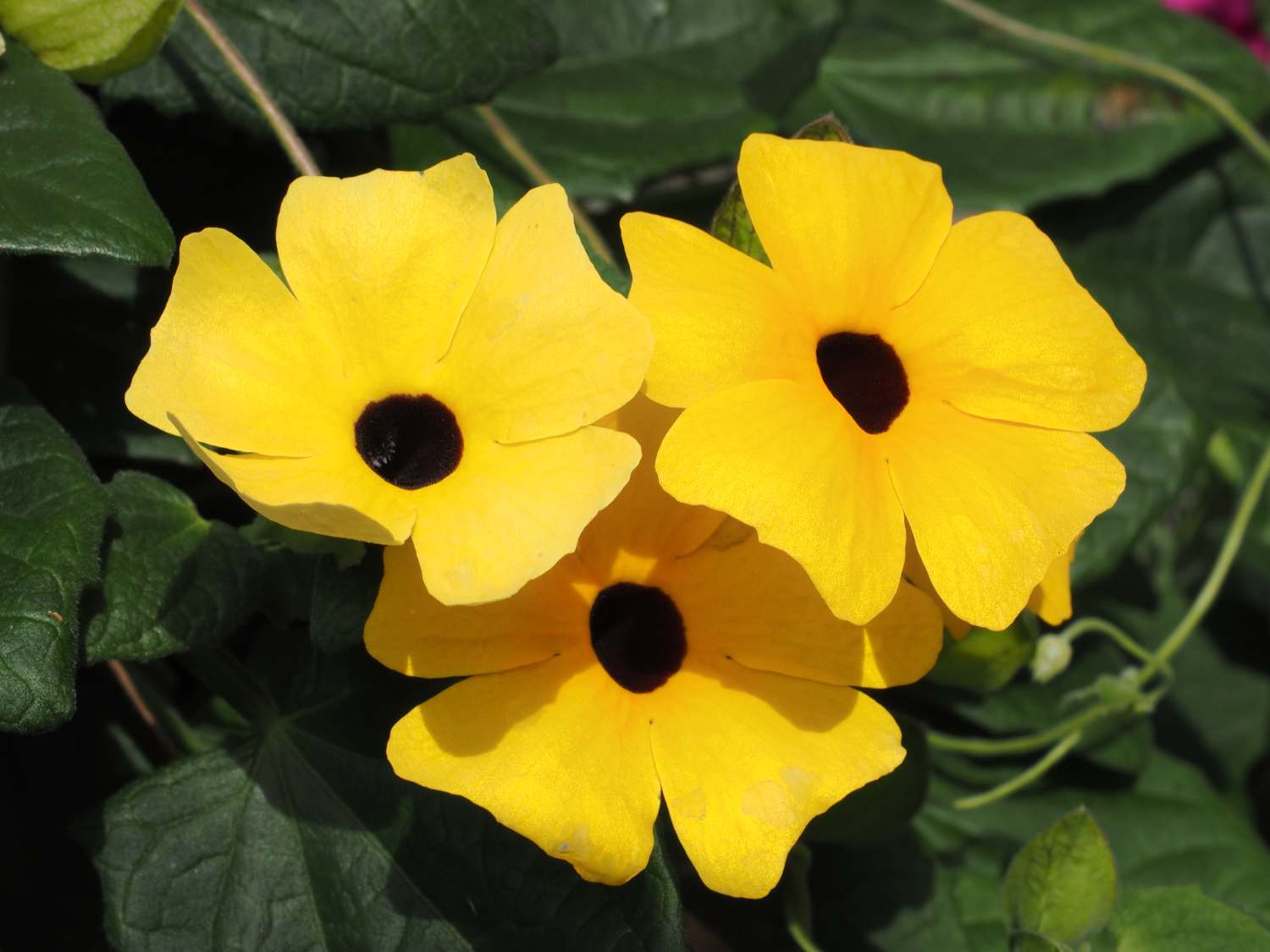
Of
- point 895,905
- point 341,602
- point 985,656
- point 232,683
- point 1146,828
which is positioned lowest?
point 1146,828

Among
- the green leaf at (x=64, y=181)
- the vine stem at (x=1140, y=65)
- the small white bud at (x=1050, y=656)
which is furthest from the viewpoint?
the vine stem at (x=1140, y=65)

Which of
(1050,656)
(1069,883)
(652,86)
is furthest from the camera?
(652,86)

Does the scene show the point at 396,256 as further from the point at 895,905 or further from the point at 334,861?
the point at 895,905

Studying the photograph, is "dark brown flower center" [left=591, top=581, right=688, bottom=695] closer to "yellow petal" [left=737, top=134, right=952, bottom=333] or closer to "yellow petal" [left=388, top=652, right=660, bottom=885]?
"yellow petal" [left=388, top=652, right=660, bottom=885]

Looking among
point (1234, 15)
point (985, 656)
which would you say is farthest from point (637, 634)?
point (1234, 15)

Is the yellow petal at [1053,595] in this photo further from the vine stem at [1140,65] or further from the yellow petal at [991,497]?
the vine stem at [1140,65]

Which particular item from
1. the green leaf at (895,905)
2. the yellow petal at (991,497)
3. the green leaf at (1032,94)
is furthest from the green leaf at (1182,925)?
the green leaf at (1032,94)
